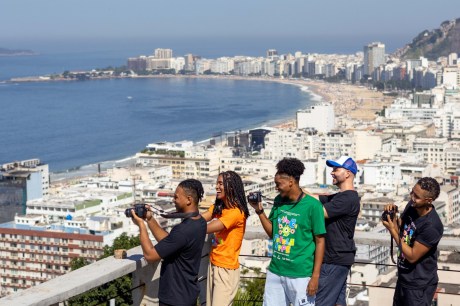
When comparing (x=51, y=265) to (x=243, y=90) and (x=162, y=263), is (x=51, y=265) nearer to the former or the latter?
(x=162, y=263)

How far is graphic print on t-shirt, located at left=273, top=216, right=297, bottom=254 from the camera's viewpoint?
108 inches

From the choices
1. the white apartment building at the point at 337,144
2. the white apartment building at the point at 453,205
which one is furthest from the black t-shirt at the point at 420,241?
the white apartment building at the point at 337,144

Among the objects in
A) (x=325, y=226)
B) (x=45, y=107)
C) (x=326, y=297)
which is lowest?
(x=45, y=107)

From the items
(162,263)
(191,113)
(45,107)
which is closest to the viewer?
(162,263)

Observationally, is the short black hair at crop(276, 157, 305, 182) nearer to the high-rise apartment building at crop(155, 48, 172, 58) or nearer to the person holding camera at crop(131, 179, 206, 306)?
the person holding camera at crop(131, 179, 206, 306)

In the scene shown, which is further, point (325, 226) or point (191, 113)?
point (191, 113)

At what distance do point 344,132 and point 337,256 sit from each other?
26.1 metres

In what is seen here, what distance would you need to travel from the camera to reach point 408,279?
2.79m

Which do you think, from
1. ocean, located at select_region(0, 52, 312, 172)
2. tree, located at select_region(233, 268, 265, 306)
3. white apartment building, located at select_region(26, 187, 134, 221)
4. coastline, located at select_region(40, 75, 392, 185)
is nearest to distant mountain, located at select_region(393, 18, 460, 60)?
coastline, located at select_region(40, 75, 392, 185)

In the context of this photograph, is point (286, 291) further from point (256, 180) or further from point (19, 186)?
point (19, 186)

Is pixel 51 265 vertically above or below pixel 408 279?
below

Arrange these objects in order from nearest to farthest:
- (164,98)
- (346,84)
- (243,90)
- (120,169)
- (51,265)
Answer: (51,265) < (120,169) < (164,98) < (243,90) < (346,84)

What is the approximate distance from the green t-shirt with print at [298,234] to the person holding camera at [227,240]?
0.60 ft

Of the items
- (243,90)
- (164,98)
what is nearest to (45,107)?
(164,98)
